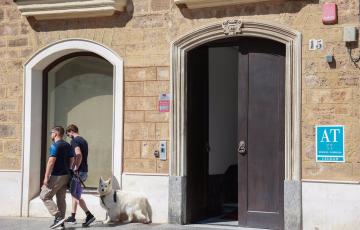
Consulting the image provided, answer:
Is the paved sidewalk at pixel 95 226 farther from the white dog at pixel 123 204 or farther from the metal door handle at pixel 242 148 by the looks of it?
the metal door handle at pixel 242 148

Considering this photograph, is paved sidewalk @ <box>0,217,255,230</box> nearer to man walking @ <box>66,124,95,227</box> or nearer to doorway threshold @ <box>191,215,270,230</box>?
doorway threshold @ <box>191,215,270,230</box>

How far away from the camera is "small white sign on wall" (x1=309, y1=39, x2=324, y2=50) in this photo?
8.75 meters

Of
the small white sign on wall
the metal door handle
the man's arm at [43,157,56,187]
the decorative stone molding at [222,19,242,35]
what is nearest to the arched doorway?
the man's arm at [43,157,56,187]

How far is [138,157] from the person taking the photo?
388 inches

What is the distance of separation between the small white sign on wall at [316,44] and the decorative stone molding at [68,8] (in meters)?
3.19

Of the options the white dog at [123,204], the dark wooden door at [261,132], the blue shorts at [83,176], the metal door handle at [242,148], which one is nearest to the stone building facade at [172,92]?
the white dog at [123,204]

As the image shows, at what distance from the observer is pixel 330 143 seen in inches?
340

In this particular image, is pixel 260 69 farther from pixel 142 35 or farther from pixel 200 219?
pixel 200 219

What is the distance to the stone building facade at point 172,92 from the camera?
8.60m

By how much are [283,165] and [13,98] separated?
16.3 ft

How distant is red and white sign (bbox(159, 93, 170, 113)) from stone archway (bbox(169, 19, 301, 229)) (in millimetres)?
117

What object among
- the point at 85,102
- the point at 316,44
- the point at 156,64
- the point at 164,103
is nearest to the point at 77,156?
the point at 85,102

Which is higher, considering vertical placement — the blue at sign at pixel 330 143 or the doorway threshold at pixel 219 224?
the blue at sign at pixel 330 143

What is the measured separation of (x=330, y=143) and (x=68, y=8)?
4.91m
